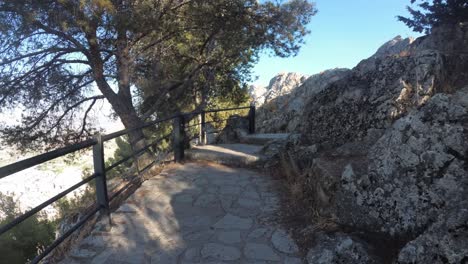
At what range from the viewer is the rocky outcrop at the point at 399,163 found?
264 cm

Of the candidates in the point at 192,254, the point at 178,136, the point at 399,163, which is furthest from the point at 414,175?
the point at 178,136

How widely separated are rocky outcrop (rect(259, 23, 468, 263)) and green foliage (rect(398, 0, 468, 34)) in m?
6.49

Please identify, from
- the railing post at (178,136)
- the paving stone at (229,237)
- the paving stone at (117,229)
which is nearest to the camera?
the paving stone at (229,237)

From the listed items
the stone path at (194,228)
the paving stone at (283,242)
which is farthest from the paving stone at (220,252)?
the paving stone at (283,242)

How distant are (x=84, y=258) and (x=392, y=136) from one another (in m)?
3.47

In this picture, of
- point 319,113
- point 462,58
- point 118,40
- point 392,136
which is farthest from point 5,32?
point 462,58

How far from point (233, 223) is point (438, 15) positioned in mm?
11168

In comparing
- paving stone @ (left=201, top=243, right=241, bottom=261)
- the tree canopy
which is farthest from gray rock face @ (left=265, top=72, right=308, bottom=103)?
paving stone @ (left=201, top=243, right=241, bottom=261)

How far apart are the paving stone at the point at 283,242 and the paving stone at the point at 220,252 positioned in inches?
18.7

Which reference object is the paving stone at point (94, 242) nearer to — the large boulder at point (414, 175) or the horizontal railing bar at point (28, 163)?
the horizontal railing bar at point (28, 163)

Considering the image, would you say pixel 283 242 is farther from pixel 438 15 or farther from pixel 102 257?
pixel 438 15

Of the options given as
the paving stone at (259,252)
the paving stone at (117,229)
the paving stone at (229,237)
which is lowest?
the paving stone at (259,252)

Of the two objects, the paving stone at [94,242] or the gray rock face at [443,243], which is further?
the paving stone at [94,242]

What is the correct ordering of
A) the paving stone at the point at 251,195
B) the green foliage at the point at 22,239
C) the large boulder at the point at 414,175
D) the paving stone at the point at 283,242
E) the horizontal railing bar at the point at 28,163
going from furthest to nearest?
the green foliage at the point at 22,239, the paving stone at the point at 251,195, the paving stone at the point at 283,242, the large boulder at the point at 414,175, the horizontal railing bar at the point at 28,163
